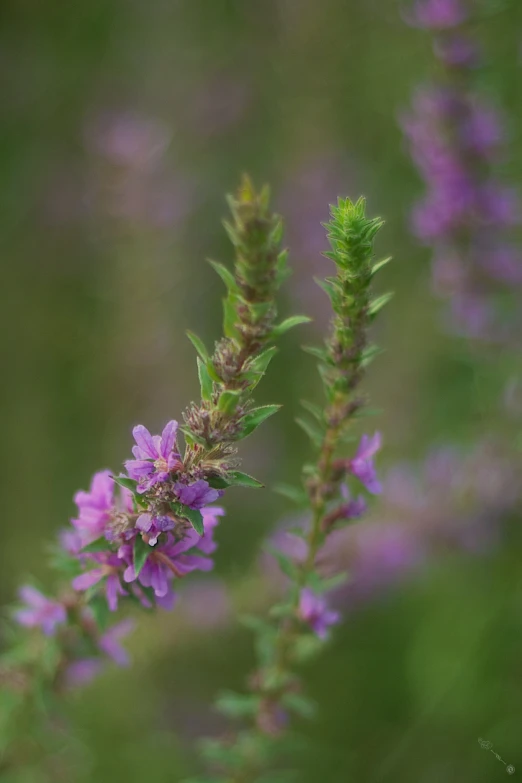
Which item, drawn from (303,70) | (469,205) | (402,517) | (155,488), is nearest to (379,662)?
(402,517)

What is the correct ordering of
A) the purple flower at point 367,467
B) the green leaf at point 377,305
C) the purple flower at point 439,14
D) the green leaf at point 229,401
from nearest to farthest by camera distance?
the green leaf at point 229,401
the green leaf at point 377,305
the purple flower at point 367,467
the purple flower at point 439,14

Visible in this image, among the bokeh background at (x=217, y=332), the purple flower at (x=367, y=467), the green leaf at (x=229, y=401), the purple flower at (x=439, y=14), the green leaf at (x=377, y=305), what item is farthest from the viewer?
the bokeh background at (x=217, y=332)

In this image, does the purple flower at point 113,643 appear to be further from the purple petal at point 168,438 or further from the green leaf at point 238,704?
the purple petal at point 168,438

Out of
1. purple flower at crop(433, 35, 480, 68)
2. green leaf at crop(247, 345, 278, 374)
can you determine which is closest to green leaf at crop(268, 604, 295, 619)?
green leaf at crop(247, 345, 278, 374)

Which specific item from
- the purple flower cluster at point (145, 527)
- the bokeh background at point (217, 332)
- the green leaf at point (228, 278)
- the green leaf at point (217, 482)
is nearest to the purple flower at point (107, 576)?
the purple flower cluster at point (145, 527)

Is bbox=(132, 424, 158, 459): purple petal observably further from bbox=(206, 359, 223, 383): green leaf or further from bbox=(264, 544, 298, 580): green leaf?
bbox=(264, 544, 298, 580): green leaf

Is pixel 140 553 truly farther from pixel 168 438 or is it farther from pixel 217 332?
pixel 217 332

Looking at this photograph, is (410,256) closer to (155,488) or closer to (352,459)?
(352,459)
